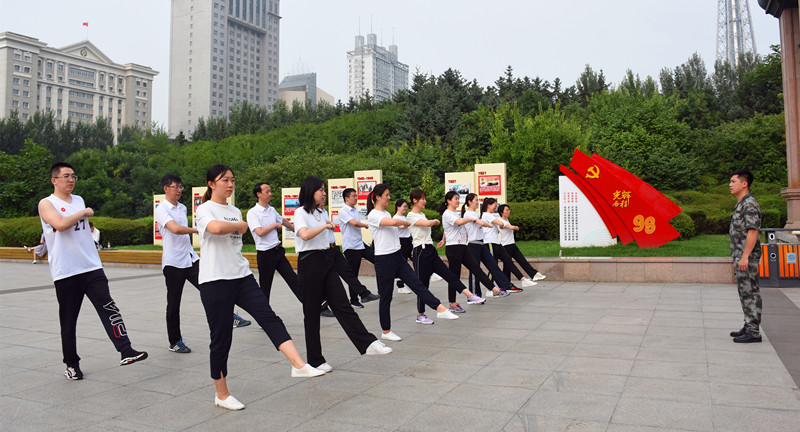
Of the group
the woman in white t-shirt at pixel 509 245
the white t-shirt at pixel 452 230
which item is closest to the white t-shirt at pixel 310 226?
the white t-shirt at pixel 452 230

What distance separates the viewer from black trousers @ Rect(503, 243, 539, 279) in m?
8.90

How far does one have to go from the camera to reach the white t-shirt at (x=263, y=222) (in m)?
5.70

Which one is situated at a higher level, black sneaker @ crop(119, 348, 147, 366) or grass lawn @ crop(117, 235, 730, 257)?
grass lawn @ crop(117, 235, 730, 257)

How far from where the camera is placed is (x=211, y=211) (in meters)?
3.38

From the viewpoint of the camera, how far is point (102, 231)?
64.7 feet

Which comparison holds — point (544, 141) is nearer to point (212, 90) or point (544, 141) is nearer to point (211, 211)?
point (211, 211)

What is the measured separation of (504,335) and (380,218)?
1.70 metres

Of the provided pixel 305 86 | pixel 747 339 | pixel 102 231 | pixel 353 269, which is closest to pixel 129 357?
pixel 353 269

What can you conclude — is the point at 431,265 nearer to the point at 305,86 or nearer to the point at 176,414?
the point at 176,414

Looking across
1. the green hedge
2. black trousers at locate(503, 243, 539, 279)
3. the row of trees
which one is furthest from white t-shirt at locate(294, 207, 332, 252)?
the green hedge

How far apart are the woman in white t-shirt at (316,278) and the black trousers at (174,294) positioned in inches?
52.1

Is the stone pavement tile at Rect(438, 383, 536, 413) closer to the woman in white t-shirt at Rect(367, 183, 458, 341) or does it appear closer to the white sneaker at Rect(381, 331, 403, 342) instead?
the white sneaker at Rect(381, 331, 403, 342)

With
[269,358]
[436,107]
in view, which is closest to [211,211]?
[269,358]

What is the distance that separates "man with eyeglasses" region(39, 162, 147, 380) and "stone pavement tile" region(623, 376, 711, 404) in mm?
3704
